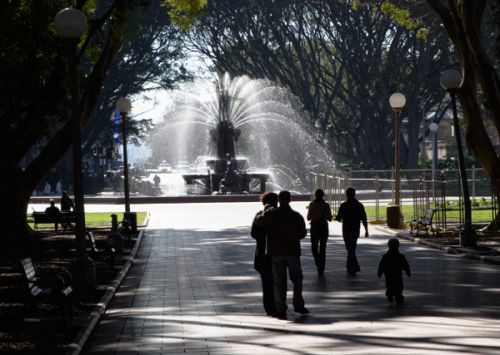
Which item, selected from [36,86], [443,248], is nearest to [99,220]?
[36,86]

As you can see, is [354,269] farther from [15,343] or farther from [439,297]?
[15,343]

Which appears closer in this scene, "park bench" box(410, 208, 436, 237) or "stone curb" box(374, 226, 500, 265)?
"stone curb" box(374, 226, 500, 265)

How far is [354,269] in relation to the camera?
2011 cm

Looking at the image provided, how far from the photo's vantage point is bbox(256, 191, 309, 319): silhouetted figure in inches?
555

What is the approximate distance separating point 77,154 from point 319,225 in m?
4.45

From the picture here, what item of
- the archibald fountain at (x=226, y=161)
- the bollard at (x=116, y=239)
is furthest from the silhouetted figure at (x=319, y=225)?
the archibald fountain at (x=226, y=161)

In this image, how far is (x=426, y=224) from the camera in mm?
29219

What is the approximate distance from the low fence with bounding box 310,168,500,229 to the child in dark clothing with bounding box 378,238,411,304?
12.8 metres

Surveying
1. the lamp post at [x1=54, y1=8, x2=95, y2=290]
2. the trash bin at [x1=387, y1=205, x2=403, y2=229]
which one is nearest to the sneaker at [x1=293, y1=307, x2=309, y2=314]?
the lamp post at [x1=54, y1=8, x2=95, y2=290]

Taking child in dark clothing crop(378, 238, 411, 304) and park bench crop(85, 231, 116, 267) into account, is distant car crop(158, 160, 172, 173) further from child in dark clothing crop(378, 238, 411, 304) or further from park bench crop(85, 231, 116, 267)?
child in dark clothing crop(378, 238, 411, 304)

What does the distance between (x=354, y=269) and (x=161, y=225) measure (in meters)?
18.6

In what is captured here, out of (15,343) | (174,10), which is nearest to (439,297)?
(15,343)

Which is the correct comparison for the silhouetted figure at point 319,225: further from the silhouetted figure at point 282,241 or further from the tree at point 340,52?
the tree at point 340,52

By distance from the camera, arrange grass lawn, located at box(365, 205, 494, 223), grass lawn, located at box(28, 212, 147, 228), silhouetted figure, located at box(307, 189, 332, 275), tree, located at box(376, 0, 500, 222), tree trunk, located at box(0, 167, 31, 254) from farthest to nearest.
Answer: grass lawn, located at box(28, 212, 147, 228) → grass lawn, located at box(365, 205, 494, 223) → tree, located at box(376, 0, 500, 222) → tree trunk, located at box(0, 167, 31, 254) → silhouetted figure, located at box(307, 189, 332, 275)
